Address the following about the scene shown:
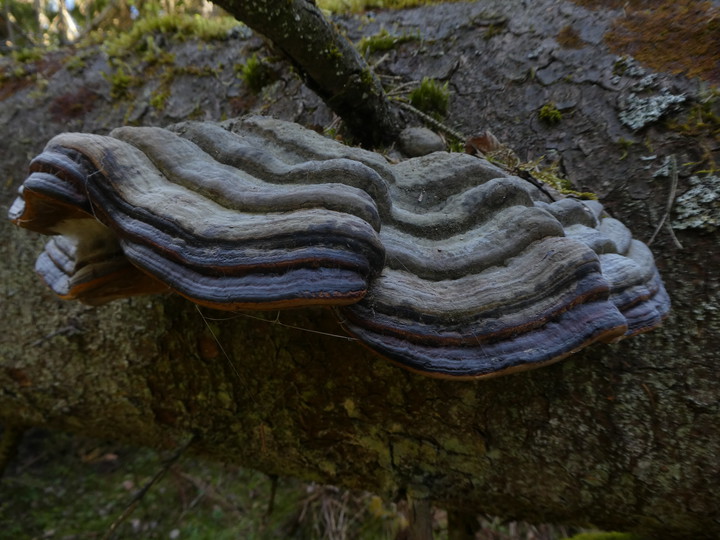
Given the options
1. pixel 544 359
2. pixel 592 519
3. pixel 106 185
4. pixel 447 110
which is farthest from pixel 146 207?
pixel 592 519

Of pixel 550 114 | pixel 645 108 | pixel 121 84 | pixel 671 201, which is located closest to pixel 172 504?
pixel 121 84

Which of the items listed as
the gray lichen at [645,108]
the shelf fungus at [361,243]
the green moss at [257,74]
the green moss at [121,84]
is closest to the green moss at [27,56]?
the green moss at [121,84]

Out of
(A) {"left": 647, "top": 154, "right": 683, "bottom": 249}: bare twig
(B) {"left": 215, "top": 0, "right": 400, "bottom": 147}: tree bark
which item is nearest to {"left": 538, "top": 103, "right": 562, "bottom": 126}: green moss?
(A) {"left": 647, "top": 154, "right": 683, "bottom": 249}: bare twig

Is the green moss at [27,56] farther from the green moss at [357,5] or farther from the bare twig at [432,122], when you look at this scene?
the bare twig at [432,122]

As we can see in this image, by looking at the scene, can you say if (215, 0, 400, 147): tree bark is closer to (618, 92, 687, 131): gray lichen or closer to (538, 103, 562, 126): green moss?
(538, 103, 562, 126): green moss

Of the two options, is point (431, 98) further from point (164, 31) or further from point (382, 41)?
point (164, 31)

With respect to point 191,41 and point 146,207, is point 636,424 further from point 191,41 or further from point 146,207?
point 191,41
